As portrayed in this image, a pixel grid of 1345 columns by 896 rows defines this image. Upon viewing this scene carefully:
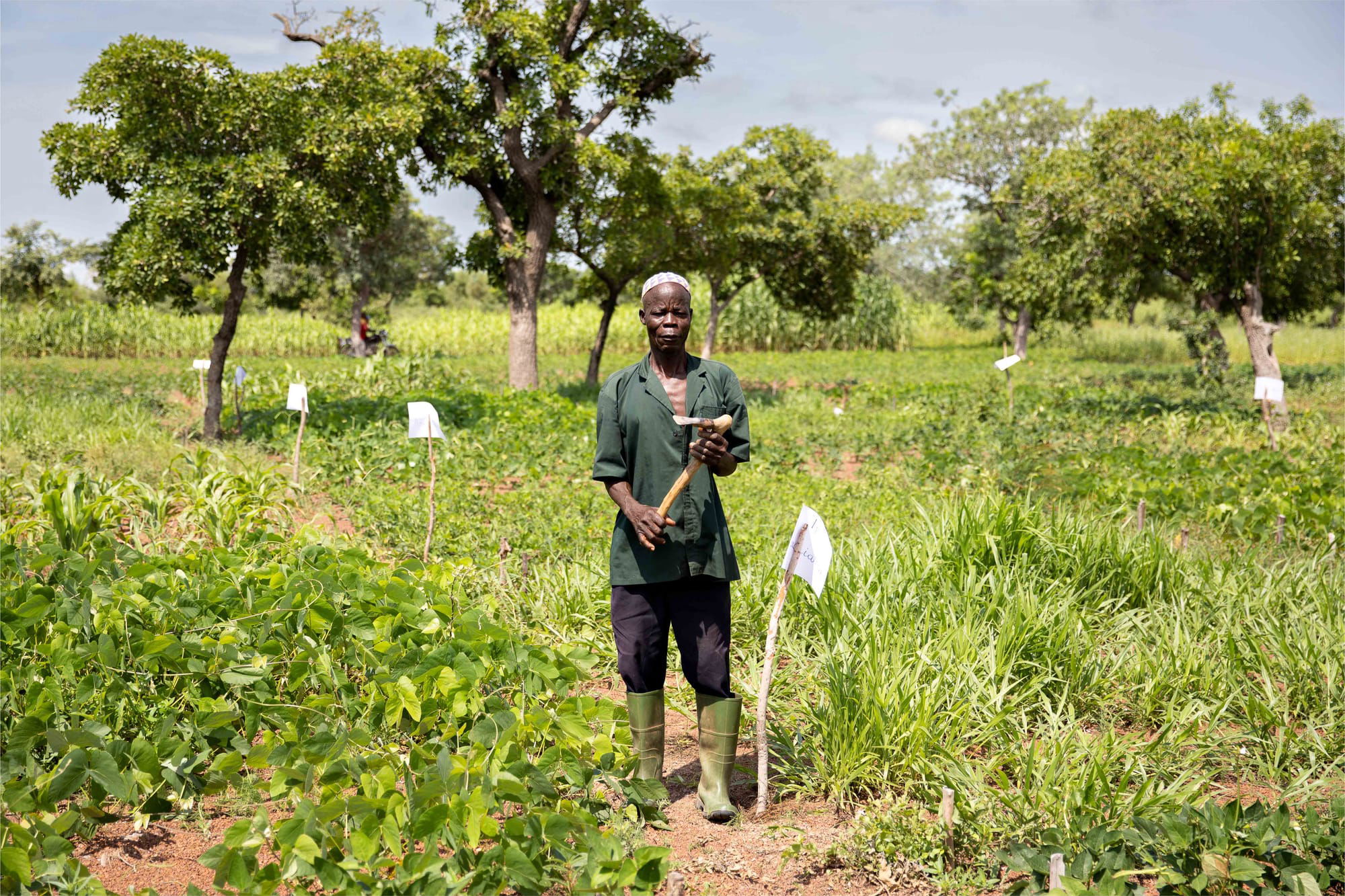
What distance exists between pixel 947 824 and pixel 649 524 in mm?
1336

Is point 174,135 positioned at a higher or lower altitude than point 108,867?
higher

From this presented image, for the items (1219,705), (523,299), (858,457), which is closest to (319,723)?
(1219,705)

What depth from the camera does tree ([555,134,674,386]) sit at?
15.9 m

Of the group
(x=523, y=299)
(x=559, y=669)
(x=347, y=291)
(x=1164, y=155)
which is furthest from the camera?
(x=347, y=291)

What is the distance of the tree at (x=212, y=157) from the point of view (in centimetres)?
1028

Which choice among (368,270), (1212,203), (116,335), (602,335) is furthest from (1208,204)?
(116,335)

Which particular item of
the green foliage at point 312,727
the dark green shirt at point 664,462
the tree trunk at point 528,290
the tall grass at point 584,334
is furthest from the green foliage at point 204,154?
the tall grass at point 584,334

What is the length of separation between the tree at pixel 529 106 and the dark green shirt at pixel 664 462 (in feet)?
39.9

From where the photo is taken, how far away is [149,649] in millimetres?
3662

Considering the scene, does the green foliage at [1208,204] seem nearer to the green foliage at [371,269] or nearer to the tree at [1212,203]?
the tree at [1212,203]

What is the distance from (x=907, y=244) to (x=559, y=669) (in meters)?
84.6

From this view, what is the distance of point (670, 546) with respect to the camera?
135 inches

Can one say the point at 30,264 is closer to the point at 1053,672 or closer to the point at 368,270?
the point at 368,270

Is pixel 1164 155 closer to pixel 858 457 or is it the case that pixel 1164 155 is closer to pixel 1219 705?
pixel 858 457
